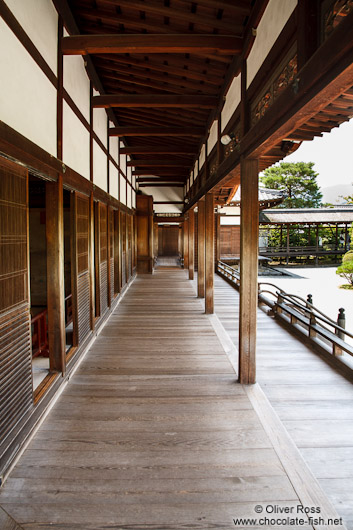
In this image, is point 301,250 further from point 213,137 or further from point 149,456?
point 149,456

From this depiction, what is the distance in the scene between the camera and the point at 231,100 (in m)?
4.94

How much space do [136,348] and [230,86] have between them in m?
4.71

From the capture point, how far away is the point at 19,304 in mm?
2816

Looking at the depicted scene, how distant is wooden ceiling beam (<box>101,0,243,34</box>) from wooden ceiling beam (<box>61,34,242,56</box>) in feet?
0.39

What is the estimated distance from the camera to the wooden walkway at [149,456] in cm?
222

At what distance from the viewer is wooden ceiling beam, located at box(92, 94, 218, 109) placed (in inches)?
222

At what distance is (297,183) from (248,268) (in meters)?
32.6

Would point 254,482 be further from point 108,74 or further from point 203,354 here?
point 108,74

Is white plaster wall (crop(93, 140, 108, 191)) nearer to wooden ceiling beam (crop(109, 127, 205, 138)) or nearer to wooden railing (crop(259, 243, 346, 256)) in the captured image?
wooden ceiling beam (crop(109, 127, 205, 138))

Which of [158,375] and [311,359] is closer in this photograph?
[158,375]

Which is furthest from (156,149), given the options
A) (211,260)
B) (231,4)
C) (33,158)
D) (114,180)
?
(33,158)

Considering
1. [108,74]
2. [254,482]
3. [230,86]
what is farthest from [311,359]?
[108,74]

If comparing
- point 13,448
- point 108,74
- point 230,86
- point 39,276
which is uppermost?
point 108,74

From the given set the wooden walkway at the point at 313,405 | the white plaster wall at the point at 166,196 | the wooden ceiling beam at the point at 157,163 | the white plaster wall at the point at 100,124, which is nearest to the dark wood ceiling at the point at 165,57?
the white plaster wall at the point at 100,124
